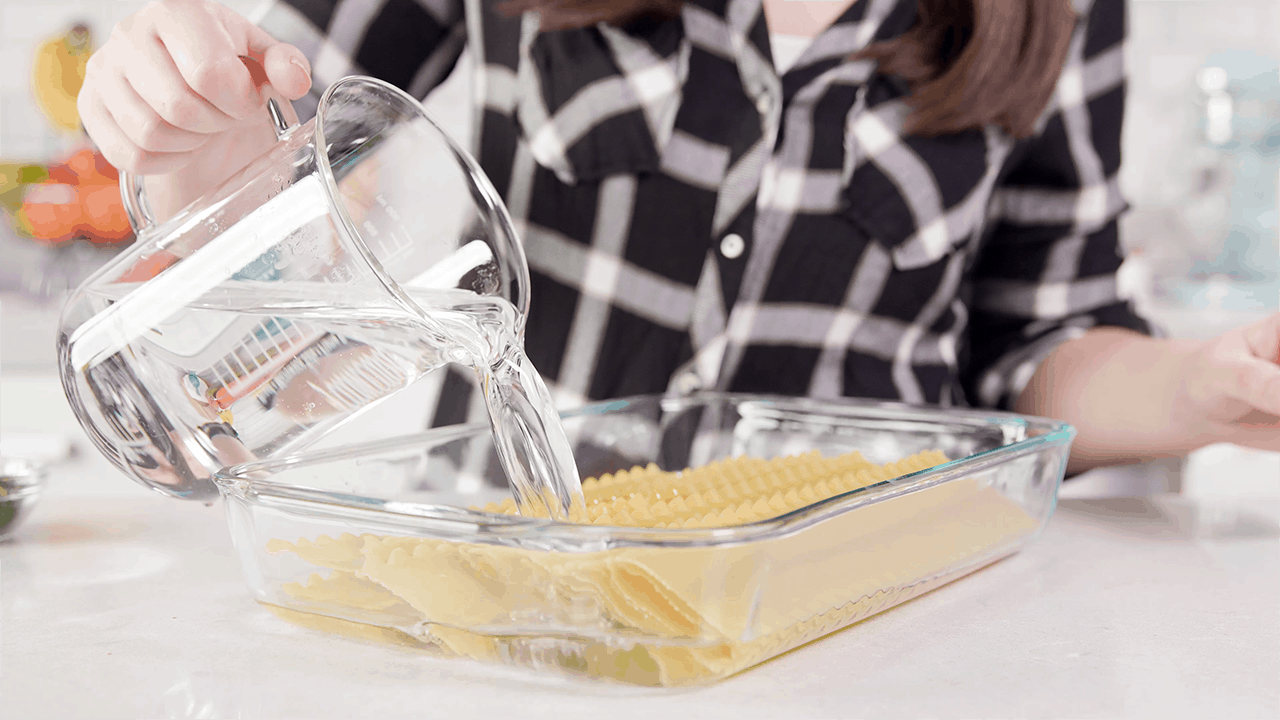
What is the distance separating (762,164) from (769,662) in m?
0.51

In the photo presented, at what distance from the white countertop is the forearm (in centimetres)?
14

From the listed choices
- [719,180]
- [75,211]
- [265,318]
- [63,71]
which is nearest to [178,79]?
[265,318]

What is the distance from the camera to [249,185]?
45 cm

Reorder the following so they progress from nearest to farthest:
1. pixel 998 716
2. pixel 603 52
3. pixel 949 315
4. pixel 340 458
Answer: pixel 998 716
pixel 340 458
pixel 603 52
pixel 949 315

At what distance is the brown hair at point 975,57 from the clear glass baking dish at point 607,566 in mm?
384

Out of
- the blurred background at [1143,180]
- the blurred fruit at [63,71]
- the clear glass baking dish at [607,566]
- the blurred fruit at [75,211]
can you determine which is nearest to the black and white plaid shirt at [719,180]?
the clear glass baking dish at [607,566]

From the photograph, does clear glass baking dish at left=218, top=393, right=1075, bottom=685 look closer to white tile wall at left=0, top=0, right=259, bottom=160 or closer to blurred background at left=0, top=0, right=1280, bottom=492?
blurred background at left=0, top=0, right=1280, bottom=492

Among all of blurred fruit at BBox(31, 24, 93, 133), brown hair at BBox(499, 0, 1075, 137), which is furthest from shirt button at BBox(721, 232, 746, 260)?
blurred fruit at BBox(31, 24, 93, 133)

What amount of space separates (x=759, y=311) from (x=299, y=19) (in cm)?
45

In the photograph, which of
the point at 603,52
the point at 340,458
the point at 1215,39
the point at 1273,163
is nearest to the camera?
the point at 340,458

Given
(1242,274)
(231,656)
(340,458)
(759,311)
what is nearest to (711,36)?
(759,311)

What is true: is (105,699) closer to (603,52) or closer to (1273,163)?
(603,52)

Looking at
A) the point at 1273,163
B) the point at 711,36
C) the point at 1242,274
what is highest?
the point at 711,36

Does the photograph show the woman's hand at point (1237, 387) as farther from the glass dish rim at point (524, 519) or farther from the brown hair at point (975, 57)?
the brown hair at point (975, 57)
